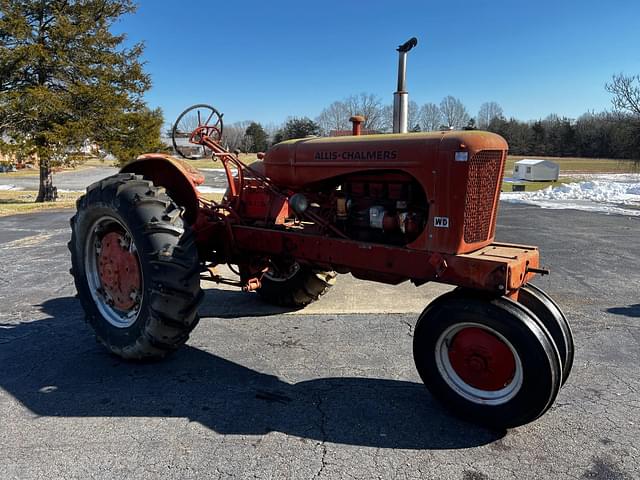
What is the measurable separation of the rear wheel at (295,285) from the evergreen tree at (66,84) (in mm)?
14243

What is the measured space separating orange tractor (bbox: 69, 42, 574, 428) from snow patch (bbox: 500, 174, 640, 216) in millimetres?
13539

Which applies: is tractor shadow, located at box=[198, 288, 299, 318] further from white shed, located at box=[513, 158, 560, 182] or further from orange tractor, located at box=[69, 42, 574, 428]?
white shed, located at box=[513, 158, 560, 182]

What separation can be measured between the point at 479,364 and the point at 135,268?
2537 mm

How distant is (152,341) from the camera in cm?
339

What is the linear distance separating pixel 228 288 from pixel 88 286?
204 centimetres

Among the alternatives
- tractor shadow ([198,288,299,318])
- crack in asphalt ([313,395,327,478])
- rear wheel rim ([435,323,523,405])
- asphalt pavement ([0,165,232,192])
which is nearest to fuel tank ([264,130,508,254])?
rear wheel rim ([435,323,523,405])

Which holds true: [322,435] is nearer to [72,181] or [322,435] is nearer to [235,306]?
[235,306]

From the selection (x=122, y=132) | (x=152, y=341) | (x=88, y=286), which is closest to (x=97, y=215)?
(x=88, y=286)

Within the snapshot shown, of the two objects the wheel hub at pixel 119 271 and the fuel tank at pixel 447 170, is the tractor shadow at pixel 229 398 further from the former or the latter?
the fuel tank at pixel 447 170

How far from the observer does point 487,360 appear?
2.85 m

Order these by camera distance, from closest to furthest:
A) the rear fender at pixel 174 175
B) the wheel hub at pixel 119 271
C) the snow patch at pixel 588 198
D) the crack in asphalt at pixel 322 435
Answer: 1. the crack in asphalt at pixel 322 435
2. the wheel hub at pixel 119 271
3. the rear fender at pixel 174 175
4. the snow patch at pixel 588 198

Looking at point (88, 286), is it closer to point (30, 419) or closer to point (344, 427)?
point (30, 419)

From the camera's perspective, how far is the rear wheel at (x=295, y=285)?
16.1 feet

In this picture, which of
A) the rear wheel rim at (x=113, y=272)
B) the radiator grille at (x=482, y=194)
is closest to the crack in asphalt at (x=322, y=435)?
the radiator grille at (x=482, y=194)
